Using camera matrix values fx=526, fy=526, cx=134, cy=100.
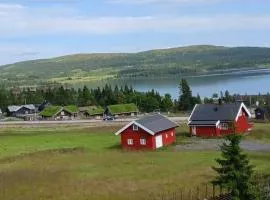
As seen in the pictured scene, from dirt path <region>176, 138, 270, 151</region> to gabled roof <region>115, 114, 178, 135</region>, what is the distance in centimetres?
257

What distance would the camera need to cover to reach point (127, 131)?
51656mm

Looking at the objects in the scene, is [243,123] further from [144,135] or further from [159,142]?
[144,135]

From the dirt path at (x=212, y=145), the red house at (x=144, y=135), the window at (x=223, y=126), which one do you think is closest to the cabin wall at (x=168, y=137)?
the red house at (x=144, y=135)

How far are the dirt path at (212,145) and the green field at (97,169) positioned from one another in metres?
1.76

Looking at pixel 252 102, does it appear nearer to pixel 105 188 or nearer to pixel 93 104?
pixel 93 104

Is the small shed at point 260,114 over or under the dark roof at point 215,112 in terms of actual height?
under

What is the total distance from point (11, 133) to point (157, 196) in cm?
4942

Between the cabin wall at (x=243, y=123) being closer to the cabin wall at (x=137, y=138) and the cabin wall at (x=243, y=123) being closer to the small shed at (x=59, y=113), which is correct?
the cabin wall at (x=137, y=138)

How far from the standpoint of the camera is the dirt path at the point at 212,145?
157 ft

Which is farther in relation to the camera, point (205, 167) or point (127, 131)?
point (127, 131)

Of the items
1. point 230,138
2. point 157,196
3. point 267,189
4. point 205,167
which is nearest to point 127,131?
point 205,167

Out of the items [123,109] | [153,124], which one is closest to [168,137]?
[153,124]

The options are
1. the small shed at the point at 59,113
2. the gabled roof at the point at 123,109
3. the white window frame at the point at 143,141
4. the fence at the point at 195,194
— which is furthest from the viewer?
the small shed at the point at 59,113

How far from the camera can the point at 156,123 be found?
53031 millimetres
